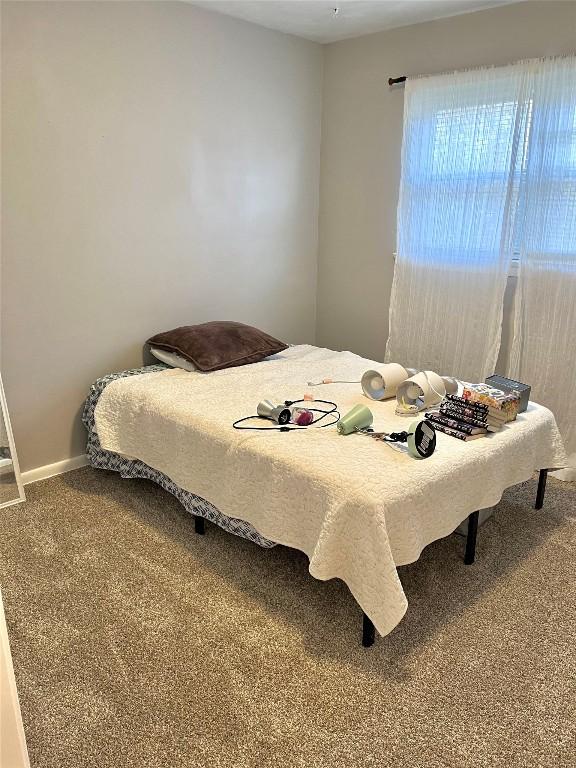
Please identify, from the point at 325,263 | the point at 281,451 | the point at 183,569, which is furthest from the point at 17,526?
the point at 325,263

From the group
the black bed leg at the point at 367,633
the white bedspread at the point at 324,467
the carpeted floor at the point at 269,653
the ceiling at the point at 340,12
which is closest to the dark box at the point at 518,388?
the white bedspread at the point at 324,467

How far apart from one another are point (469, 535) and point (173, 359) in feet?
5.68

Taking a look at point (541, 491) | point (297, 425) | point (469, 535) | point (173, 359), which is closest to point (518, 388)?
point (541, 491)

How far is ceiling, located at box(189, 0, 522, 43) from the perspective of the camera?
314 centimetres

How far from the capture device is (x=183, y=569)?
234 cm

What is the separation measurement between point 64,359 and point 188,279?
87 centimetres

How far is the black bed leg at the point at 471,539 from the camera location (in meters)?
2.31

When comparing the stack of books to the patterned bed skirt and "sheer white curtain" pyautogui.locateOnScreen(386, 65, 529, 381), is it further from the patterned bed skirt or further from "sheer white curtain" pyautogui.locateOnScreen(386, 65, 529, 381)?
"sheer white curtain" pyautogui.locateOnScreen(386, 65, 529, 381)

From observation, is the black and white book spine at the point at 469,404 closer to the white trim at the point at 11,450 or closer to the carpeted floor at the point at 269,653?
the carpeted floor at the point at 269,653

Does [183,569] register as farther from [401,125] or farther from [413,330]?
[401,125]

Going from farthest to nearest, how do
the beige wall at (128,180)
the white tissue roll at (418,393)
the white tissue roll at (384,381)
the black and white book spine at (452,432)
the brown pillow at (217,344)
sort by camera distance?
1. the brown pillow at (217,344)
2. the beige wall at (128,180)
3. the white tissue roll at (384,381)
4. the white tissue roll at (418,393)
5. the black and white book spine at (452,432)

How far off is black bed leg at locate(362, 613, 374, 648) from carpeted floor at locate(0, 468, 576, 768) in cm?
2

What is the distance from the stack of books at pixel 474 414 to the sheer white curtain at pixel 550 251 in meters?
0.91

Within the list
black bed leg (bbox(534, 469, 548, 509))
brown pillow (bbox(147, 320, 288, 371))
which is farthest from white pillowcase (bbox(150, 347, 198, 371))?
black bed leg (bbox(534, 469, 548, 509))
